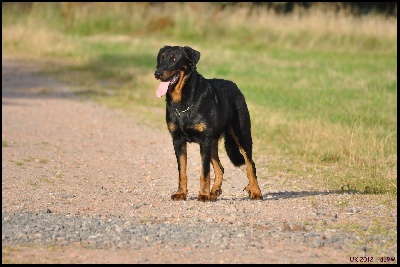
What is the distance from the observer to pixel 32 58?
26.0 meters

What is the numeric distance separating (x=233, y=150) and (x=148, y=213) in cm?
159

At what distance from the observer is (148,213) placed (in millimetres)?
7871

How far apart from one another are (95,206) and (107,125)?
662cm

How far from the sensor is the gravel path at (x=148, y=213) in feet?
21.3

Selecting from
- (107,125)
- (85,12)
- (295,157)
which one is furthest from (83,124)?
(85,12)

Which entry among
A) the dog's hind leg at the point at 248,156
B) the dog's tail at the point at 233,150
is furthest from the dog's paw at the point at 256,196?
the dog's tail at the point at 233,150

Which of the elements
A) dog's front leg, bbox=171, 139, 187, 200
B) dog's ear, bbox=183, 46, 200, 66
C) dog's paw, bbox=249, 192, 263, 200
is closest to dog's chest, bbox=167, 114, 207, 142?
dog's front leg, bbox=171, 139, 187, 200

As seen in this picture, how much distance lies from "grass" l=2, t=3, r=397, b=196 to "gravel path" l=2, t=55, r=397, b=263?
1107 millimetres

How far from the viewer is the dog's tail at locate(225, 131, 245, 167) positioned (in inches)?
360

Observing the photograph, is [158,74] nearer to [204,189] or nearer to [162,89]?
[162,89]

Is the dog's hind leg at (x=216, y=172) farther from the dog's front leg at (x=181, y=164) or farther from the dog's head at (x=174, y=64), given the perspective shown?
the dog's head at (x=174, y=64)

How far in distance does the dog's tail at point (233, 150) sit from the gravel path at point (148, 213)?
13.0 inches

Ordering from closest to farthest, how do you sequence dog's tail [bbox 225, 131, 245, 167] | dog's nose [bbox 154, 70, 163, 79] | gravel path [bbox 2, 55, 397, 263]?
gravel path [bbox 2, 55, 397, 263] → dog's nose [bbox 154, 70, 163, 79] → dog's tail [bbox 225, 131, 245, 167]

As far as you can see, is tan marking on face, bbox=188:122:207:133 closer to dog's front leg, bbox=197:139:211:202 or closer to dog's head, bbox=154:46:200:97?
dog's front leg, bbox=197:139:211:202
